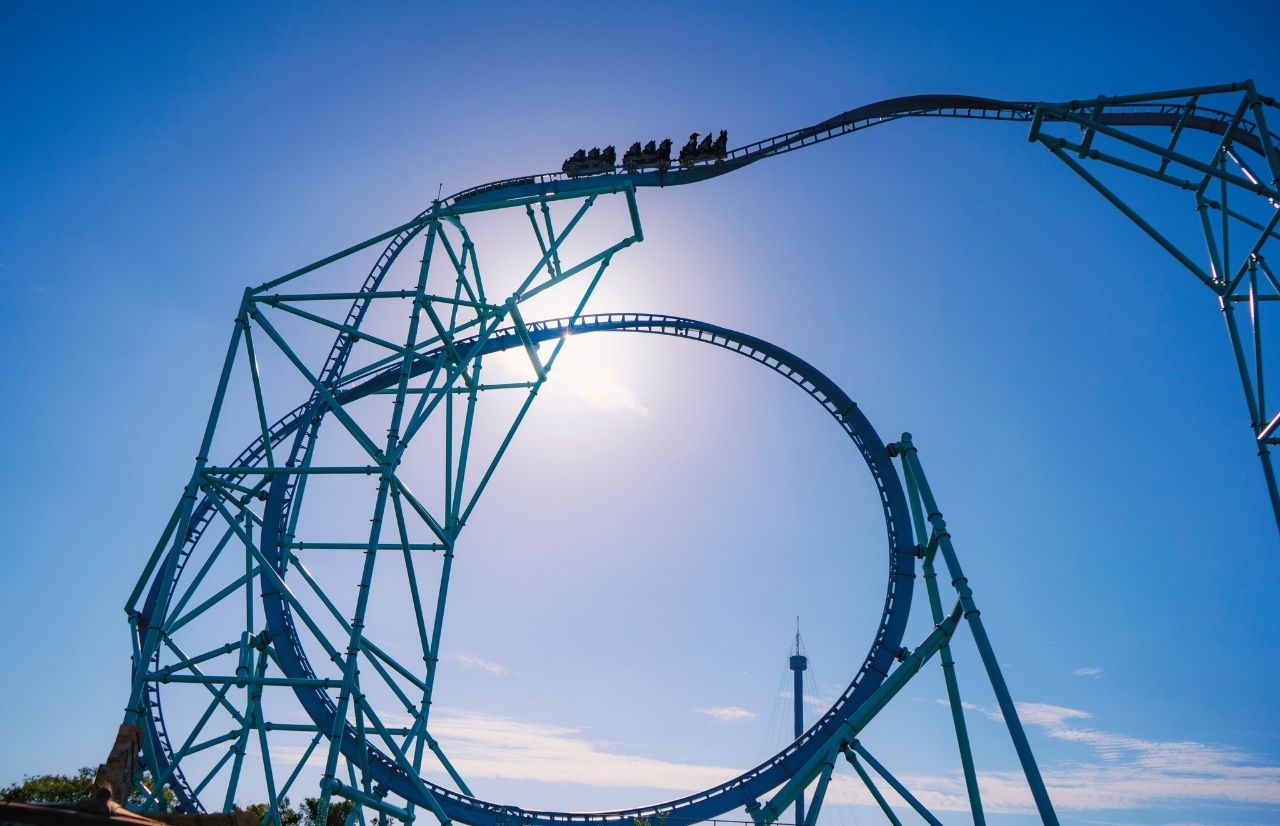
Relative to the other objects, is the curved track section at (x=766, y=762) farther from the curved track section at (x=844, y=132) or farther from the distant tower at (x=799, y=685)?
the distant tower at (x=799, y=685)

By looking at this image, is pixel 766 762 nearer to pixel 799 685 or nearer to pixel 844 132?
pixel 844 132

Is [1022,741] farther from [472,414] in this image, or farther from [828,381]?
[828,381]

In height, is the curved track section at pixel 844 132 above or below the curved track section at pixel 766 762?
above

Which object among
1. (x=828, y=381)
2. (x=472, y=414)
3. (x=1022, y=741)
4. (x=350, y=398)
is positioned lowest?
(x=1022, y=741)

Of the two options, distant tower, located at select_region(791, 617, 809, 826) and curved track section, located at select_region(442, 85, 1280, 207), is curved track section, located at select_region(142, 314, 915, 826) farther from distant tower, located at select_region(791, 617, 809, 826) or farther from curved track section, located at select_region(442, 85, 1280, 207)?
distant tower, located at select_region(791, 617, 809, 826)

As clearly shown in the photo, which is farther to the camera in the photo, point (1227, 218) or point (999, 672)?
point (1227, 218)

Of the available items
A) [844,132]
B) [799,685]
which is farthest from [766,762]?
[799,685]

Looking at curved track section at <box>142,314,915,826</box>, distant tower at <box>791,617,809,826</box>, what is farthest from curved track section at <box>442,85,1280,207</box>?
distant tower at <box>791,617,809,826</box>

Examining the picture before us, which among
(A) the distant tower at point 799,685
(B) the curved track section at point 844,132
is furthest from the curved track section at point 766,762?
(A) the distant tower at point 799,685

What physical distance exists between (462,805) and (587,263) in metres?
9.98

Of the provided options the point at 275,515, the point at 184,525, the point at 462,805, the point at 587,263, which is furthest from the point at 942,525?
the point at 275,515

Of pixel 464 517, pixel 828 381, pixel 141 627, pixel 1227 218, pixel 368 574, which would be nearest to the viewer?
pixel 368 574

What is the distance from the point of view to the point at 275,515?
52.5 feet

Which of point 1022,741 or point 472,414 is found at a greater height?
point 472,414
